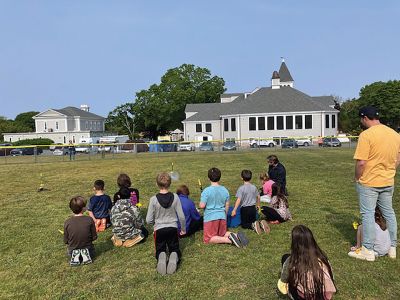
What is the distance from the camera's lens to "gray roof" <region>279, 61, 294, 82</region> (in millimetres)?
79750

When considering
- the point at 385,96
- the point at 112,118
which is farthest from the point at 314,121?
the point at 112,118

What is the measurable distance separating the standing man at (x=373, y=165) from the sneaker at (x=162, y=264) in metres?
2.79

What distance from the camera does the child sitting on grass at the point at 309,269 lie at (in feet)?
12.3

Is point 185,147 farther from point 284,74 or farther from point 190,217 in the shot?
point 284,74

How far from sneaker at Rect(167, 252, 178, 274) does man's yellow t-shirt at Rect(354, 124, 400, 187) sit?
9.15 ft

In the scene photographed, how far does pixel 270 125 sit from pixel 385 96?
30675 mm

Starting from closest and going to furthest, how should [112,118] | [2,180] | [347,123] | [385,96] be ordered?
[2,180] → [385,96] → [347,123] → [112,118]

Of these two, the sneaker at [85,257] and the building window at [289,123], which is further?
the building window at [289,123]

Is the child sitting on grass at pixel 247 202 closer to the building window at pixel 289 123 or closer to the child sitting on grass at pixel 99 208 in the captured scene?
the child sitting on grass at pixel 99 208

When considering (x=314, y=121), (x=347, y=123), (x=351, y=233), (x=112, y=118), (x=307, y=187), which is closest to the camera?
(x=351, y=233)

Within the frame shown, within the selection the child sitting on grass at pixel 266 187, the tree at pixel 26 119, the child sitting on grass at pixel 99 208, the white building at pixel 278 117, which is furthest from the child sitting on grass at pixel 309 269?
the tree at pixel 26 119

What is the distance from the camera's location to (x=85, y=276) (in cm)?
537

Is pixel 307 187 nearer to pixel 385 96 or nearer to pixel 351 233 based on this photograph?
pixel 351 233

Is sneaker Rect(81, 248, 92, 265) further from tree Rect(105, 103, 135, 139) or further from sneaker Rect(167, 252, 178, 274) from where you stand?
tree Rect(105, 103, 135, 139)
